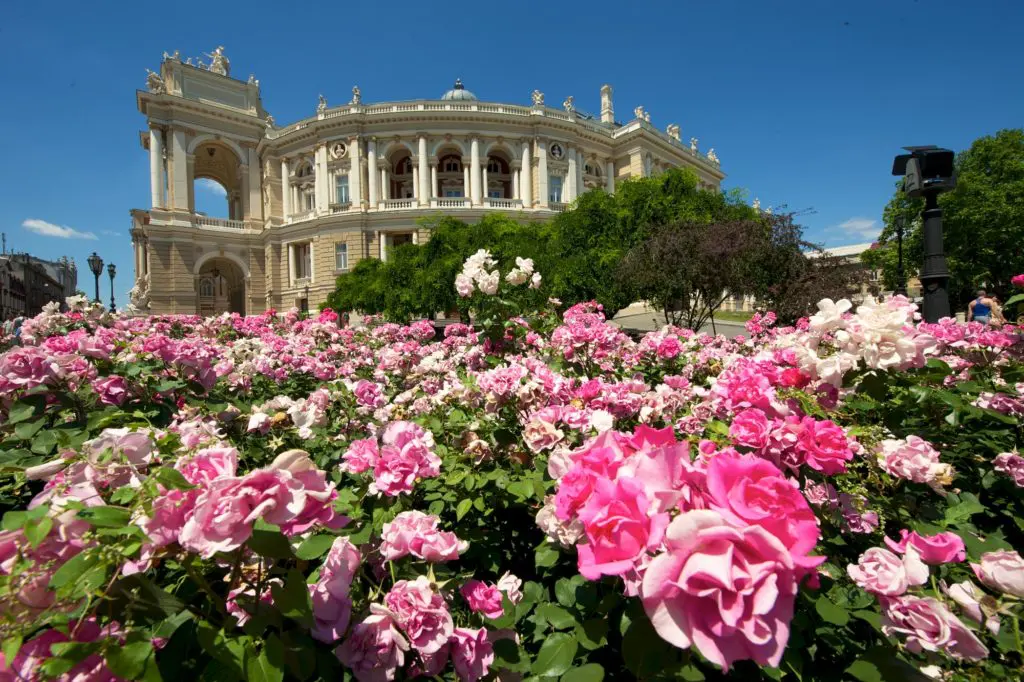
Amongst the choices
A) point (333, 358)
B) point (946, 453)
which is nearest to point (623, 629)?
point (946, 453)

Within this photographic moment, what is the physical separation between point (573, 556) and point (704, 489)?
0.72 meters

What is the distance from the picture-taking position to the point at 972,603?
1.11 metres

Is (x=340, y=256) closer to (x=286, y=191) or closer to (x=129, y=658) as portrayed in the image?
(x=286, y=191)

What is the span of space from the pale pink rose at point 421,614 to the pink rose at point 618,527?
Result: 46 centimetres

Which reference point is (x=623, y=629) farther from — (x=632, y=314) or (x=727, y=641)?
(x=632, y=314)

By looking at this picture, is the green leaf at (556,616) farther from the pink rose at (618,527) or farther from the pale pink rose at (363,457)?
the pale pink rose at (363,457)

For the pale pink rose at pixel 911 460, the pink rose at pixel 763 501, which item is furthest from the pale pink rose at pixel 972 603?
the pink rose at pixel 763 501

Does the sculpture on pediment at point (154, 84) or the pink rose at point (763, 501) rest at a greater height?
the sculpture on pediment at point (154, 84)

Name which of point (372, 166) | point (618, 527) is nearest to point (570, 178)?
point (372, 166)

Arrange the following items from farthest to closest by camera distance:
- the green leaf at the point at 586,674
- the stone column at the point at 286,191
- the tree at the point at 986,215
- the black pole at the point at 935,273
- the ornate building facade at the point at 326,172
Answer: the stone column at the point at 286,191, the ornate building facade at the point at 326,172, the tree at the point at 986,215, the black pole at the point at 935,273, the green leaf at the point at 586,674

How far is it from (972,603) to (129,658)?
5.70 ft

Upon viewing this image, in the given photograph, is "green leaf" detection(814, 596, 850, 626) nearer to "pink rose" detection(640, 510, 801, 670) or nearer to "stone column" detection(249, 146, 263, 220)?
"pink rose" detection(640, 510, 801, 670)

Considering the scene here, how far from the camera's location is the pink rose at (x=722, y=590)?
689mm

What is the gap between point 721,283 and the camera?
12.9 meters
